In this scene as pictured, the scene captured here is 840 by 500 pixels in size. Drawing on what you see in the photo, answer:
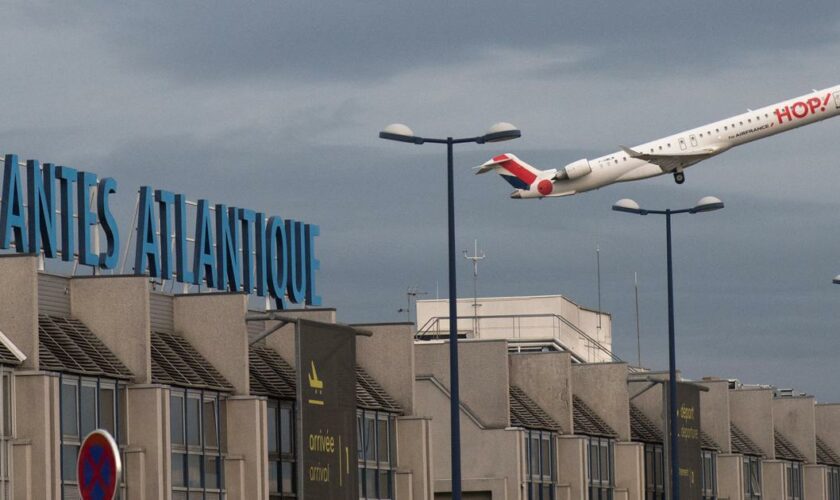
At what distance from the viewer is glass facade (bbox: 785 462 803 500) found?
98.0 m

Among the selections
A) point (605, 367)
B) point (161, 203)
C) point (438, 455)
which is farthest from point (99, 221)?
point (605, 367)

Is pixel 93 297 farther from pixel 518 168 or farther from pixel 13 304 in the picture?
pixel 518 168

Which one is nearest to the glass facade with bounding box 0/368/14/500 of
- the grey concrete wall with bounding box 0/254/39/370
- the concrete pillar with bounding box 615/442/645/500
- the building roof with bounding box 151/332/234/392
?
the grey concrete wall with bounding box 0/254/39/370

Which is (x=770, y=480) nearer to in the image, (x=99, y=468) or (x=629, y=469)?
(x=629, y=469)

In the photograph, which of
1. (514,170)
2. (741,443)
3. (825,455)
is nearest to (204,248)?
(514,170)

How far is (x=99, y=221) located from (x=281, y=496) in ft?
32.2

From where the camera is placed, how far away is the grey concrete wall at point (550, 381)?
73125 mm

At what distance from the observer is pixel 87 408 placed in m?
45.8

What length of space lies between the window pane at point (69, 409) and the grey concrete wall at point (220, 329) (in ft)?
24.6

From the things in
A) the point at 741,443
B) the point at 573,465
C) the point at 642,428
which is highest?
the point at 642,428

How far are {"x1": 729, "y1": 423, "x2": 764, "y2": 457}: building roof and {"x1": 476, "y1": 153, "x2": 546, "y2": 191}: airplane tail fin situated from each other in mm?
15865

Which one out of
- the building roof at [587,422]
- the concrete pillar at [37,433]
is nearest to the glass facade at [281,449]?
the concrete pillar at [37,433]

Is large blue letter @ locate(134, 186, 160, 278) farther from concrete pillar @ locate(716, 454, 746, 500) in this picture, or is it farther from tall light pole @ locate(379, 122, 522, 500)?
concrete pillar @ locate(716, 454, 746, 500)

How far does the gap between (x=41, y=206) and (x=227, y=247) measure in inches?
389
